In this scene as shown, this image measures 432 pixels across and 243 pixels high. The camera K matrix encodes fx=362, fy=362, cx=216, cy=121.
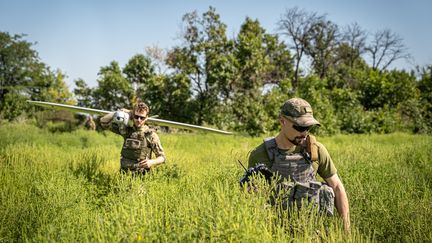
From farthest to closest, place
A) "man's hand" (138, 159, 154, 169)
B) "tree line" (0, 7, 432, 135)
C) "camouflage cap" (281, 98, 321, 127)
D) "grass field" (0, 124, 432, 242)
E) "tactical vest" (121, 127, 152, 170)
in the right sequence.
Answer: "tree line" (0, 7, 432, 135)
"tactical vest" (121, 127, 152, 170)
"man's hand" (138, 159, 154, 169)
"camouflage cap" (281, 98, 321, 127)
"grass field" (0, 124, 432, 242)

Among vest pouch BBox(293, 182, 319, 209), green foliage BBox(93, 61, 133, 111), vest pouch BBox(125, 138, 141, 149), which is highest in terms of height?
green foliage BBox(93, 61, 133, 111)

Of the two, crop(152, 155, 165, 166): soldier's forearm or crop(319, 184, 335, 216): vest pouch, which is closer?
crop(319, 184, 335, 216): vest pouch

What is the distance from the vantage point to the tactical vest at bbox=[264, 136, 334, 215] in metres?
2.89

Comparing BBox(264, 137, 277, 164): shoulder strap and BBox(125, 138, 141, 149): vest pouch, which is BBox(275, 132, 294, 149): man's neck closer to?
BBox(264, 137, 277, 164): shoulder strap

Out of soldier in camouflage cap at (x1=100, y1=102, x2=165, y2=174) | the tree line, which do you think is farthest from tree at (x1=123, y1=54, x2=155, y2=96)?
soldier in camouflage cap at (x1=100, y1=102, x2=165, y2=174)

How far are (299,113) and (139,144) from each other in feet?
9.22

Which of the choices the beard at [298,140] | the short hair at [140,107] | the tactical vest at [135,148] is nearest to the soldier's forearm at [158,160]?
the tactical vest at [135,148]

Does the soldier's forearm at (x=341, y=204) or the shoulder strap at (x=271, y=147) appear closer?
the soldier's forearm at (x=341, y=204)

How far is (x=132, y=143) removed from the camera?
17.0 ft

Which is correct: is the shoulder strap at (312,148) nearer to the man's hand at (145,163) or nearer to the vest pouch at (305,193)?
the vest pouch at (305,193)

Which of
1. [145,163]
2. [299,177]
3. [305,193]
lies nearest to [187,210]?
[305,193]

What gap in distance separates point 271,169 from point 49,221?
2100 millimetres

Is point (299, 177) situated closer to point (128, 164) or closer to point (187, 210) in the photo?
point (187, 210)

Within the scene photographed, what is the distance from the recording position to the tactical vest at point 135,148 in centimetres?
519
